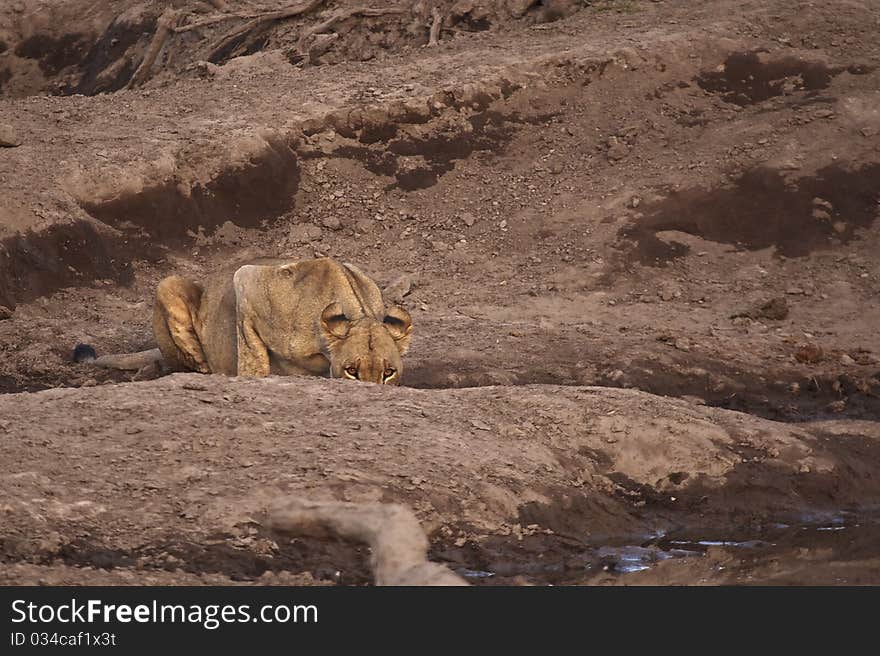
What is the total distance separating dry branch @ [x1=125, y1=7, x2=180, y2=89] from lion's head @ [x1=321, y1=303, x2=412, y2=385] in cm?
1404

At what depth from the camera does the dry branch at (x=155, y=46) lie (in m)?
24.5

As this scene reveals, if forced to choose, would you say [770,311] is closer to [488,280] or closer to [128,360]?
[488,280]

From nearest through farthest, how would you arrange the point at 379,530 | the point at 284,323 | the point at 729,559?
the point at 379,530 < the point at 729,559 < the point at 284,323

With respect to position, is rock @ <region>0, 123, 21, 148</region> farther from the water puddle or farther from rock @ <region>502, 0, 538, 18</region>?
the water puddle

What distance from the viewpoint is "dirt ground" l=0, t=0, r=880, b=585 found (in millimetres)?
9227

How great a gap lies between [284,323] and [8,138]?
751 cm

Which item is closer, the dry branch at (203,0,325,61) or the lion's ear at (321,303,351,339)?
the lion's ear at (321,303,351,339)

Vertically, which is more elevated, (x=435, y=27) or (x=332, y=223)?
(x=435, y=27)

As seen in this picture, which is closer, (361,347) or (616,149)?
Answer: (361,347)

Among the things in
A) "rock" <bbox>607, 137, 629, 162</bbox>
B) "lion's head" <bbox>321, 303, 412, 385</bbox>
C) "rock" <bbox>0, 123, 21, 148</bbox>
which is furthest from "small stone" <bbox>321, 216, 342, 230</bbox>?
"lion's head" <bbox>321, 303, 412, 385</bbox>

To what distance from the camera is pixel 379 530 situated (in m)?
7.63

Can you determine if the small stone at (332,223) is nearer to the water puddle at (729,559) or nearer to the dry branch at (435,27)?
the dry branch at (435,27)

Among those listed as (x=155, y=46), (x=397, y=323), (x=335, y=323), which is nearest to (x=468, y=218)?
(x=397, y=323)
